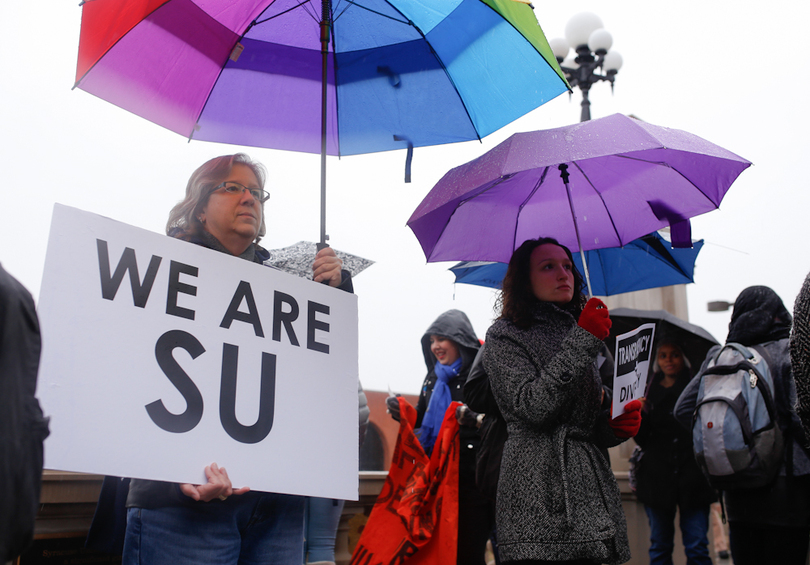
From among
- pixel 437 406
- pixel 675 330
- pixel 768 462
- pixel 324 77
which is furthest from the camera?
pixel 675 330

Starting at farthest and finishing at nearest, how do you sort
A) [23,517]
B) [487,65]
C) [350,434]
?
[487,65] → [350,434] → [23,517]

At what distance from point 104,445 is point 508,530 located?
1.58m

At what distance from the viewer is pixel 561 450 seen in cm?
266

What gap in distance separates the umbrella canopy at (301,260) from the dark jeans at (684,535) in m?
3.26

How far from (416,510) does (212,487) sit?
2041mm

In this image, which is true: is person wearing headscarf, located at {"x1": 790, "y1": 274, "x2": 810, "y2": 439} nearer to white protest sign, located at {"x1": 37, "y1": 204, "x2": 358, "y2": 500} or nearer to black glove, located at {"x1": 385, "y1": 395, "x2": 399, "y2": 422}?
white protest sign, located at {"x1": 37, "y1": 204, "x2": 358, "y2": 500}

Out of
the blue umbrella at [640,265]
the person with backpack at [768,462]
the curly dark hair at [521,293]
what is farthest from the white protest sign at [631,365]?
the blue umbrella at [640,265]

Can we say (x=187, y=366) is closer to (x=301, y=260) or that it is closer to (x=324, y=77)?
(x=301, y=260)

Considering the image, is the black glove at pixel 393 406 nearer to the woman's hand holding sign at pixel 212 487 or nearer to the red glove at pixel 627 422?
the red glove at pixel 627 422

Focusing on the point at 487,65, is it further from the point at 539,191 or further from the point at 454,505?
the point at 454,505

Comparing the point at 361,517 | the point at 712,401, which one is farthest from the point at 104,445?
the point at 361,517

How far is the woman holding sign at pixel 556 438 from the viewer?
2568mm

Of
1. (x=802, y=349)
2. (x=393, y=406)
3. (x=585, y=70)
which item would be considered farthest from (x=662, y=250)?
(x=585, y=70)

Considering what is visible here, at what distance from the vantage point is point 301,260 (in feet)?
8.85
